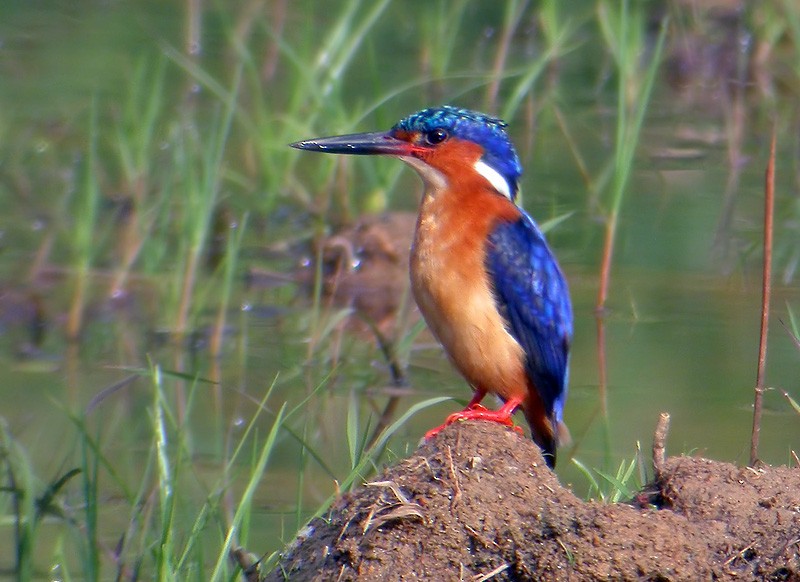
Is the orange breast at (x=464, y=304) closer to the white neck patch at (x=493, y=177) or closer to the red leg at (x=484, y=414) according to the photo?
the red leg at (x=484, y=414)

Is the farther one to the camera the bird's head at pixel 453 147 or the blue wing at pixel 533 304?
the bird's head at pixel 453 147

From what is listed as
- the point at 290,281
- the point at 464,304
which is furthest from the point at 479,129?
the point at 290,281

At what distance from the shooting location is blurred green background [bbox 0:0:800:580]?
170 inches

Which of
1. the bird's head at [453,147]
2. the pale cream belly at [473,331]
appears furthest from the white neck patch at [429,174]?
the pale cream belly at [473,331]

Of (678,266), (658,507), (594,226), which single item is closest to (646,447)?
(658,507)

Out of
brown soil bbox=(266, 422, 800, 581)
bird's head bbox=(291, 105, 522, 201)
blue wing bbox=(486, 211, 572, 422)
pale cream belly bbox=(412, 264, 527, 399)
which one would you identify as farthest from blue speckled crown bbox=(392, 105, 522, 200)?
brown soil bbox=(266, 422, 800, 581)

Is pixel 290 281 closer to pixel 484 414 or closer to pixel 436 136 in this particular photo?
pixel 436 136

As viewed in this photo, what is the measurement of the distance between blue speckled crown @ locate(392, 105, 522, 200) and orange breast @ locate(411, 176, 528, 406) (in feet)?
1.15

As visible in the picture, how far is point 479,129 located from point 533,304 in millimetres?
624

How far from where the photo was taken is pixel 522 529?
10.3 feet

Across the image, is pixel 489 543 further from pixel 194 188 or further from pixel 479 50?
pixel 479 50

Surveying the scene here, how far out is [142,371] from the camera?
3.73 meters

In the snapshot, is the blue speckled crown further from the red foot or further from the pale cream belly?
the red foot

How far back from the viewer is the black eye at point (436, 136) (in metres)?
4.47
